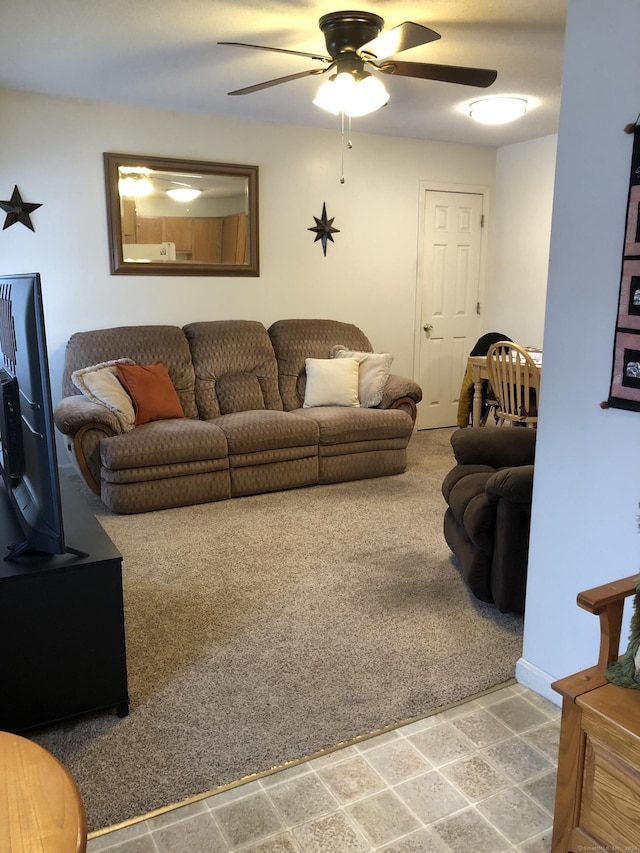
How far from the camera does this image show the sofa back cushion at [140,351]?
4.44 meters

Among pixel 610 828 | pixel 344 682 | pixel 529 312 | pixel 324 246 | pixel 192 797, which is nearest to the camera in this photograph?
pixel 610 828

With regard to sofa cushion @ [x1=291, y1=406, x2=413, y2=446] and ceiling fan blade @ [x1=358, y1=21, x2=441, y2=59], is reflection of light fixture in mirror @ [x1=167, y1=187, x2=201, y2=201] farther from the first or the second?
ceiling fan blade @ [x1=358, y1=21, x2=441, y2=59]

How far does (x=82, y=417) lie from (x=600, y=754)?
323 centimetres

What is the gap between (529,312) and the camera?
5.83 m

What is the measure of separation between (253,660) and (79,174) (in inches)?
139

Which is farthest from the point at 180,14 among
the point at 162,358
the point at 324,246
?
the point at 324,246

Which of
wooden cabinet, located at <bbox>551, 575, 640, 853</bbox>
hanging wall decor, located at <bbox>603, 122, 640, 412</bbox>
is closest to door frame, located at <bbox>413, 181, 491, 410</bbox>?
hanging wall decor, located at <bbox>603, 122, 640, 412</bbox>

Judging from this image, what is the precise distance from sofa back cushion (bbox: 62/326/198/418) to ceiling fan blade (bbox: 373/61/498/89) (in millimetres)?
2280

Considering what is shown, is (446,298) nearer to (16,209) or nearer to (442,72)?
(442,72)

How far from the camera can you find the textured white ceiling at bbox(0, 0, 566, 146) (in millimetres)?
2951

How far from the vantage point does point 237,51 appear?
3.47 m

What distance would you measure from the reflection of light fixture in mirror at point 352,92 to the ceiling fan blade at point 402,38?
5.8 inches

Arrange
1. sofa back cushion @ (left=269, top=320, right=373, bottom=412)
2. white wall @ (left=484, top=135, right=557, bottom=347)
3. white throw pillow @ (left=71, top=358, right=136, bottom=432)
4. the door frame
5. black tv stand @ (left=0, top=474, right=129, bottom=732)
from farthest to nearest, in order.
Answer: the door frame, white wall @ (left=484, top=135, right=557, bottom=347), sofa back cushion @ (left=269, top=320, right=373, bottom=412), white throw pillow @ (left=71, top=358, right=136, bottom=432), black tv stand @ (left=0, top=474, right=129, bottom=732)

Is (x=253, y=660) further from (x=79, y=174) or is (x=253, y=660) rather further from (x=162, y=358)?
(x=79, y=174)
